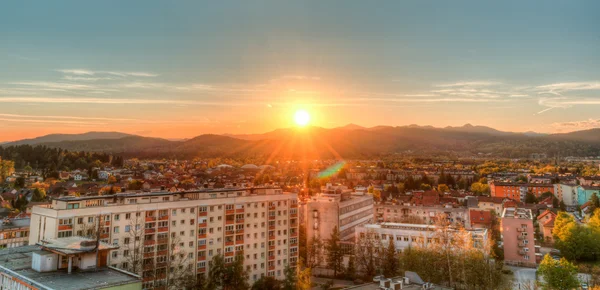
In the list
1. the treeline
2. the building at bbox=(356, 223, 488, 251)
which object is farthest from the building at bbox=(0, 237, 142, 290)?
the treeline

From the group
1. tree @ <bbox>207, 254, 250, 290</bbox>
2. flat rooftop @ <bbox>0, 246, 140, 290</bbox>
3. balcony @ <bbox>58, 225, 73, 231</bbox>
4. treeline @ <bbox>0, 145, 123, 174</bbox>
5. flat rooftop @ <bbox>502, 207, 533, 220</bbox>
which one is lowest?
tree @ <bbox>207, 254, 250, 290</bbox>

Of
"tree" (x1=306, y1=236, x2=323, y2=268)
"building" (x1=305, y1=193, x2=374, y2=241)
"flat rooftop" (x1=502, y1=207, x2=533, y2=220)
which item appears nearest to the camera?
"flat rooftop" (x1=502, y1=207, x2=533, y2=220)

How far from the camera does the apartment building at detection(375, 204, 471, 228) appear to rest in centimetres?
4466

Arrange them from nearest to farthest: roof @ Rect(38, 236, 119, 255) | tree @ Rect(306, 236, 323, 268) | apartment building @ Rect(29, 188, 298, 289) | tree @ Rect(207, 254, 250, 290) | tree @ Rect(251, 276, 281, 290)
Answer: roof @ Rect(38, 236, 119, 255), apartment building @ Rect(29, 188, 298, 289), tree @ Rect(207, 254, 250, 290), tree @ Rect(251, 276, 281, 290), tree @ Rect(306, 236, 323, 268)

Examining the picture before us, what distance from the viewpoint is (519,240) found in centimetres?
3484

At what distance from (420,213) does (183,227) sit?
28.7 m

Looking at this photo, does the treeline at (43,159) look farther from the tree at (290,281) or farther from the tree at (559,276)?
the tree at (559,276)

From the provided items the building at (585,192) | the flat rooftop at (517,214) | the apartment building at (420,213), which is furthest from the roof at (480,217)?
the building at (585,192)

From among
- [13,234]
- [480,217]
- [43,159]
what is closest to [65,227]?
[13,234]

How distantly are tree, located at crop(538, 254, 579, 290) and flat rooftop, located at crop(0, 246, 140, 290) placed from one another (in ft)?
73.7

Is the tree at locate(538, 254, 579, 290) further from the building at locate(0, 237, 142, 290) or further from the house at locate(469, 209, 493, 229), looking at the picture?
the building at locate(0, 237, 142, 290)

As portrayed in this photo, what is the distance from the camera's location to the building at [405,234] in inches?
1262

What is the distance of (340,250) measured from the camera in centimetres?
3394

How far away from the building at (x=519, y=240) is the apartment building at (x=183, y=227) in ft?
58.0
